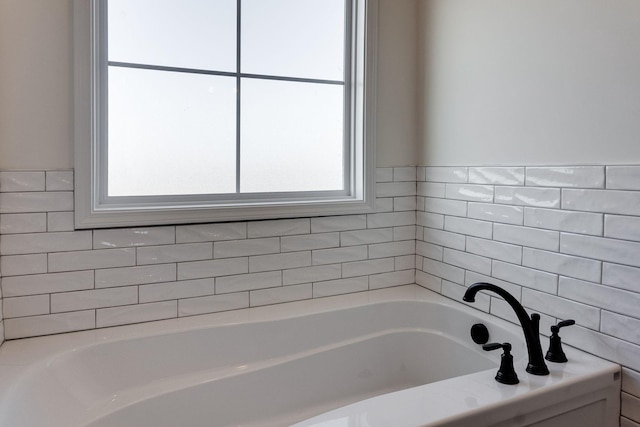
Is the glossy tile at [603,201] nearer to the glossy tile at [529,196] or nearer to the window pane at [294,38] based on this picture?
the glossy tile at [529,196]

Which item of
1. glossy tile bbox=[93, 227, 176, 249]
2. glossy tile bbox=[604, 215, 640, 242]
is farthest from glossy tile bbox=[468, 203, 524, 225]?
glossy tile bbox=[93, 227, 176, 249]

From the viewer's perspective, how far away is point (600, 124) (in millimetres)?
1258

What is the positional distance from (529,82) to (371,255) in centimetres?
100

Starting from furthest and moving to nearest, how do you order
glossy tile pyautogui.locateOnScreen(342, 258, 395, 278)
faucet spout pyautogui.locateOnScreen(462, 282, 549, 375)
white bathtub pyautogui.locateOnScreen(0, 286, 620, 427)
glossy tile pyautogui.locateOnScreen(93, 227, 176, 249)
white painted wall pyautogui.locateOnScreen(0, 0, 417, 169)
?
glossy tile pyautogui.locateOnScreen(342, 258, 395, 278) → glossy tile pyautogui.locateOnScreen(93, 227, 176, 249) → white painted wall pyautogui.locateOnScreen(0, 0, 417, 169) → faucet spout pyautogui.locateOnScreen(462, 282, 549, 375) → white bathtub pyautogui.locateOnScreen(0, 286, 620, 427)

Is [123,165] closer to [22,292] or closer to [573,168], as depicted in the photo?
[22,292]

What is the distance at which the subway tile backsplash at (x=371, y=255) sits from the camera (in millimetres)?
1253

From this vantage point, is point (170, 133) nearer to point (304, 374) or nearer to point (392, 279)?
point (304, 374)

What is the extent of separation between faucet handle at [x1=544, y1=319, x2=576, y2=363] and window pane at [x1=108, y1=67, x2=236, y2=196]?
134cm

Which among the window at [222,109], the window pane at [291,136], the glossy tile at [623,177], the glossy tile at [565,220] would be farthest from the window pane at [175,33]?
the glossy tile at [623,177]

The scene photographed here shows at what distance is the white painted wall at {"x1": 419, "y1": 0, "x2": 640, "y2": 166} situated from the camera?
47.8 inches

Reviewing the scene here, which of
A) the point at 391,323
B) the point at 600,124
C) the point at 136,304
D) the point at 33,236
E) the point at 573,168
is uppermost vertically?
the point at 600,124

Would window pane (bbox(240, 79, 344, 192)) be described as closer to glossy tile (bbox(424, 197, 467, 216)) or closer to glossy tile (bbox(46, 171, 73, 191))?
glossy tile (bbox(424, 197, 467, 216))

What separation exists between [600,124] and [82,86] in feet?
5.61

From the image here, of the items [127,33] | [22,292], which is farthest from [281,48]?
[22,292]
